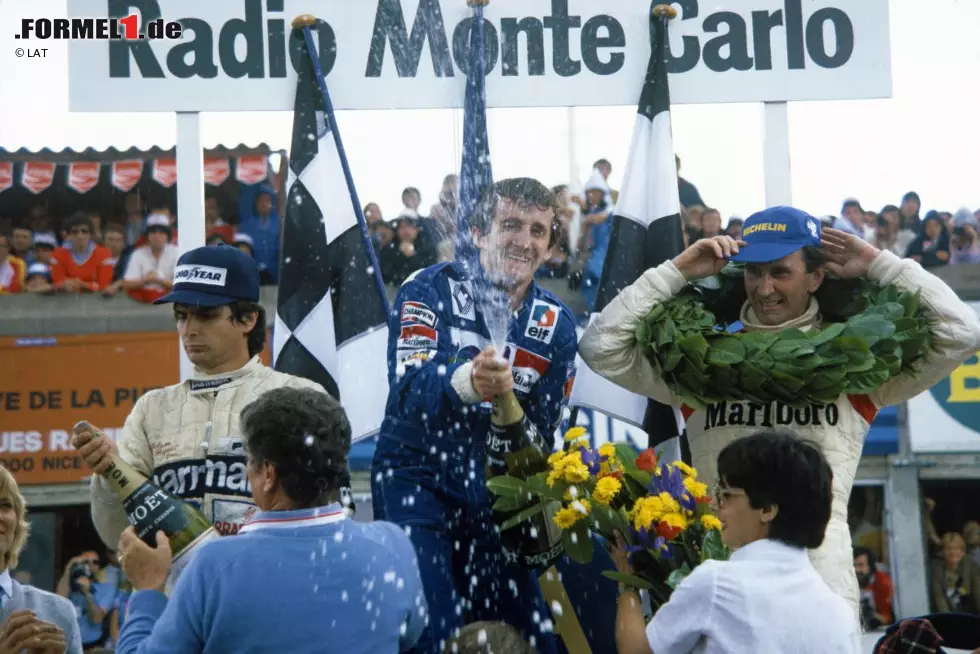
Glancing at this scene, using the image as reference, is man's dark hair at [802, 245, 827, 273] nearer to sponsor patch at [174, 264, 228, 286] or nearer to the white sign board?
sponsor patch at [174, 264, 228, 286]

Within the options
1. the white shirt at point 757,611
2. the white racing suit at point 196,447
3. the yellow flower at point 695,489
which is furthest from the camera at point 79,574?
the white shirt at point 757,611

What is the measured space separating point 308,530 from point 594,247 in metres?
7.47

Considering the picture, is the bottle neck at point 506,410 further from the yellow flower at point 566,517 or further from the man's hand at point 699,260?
the man's hand at point 699,260

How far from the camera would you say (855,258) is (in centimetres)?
479

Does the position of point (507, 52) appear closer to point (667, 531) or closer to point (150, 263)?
point (667, 531)

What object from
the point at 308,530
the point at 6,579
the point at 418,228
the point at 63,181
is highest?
the point at 63,181

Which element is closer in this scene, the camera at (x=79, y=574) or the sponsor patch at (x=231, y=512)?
the sponsor patch at (x=231, y=512)

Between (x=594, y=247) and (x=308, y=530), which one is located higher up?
(x=594, y=247)

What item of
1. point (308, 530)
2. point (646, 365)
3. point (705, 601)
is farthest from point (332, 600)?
point (646, 365)

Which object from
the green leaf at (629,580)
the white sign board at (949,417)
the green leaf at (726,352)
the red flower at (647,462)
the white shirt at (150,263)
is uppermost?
the white shirt at (150,263)

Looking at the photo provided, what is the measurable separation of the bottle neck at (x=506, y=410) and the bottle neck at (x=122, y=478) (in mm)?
1100

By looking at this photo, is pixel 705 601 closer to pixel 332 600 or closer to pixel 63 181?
pixel 332 600

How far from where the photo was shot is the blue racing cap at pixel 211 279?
4.27 m

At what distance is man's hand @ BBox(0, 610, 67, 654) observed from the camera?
3.71m
